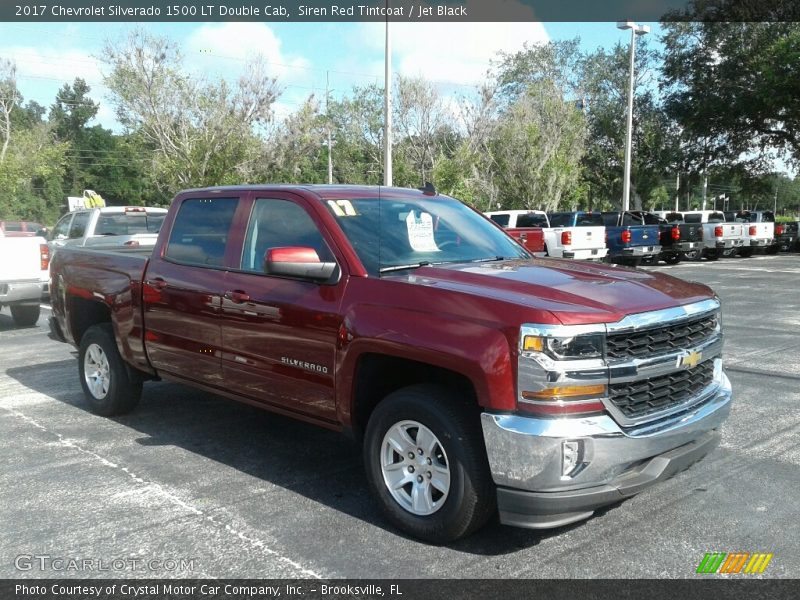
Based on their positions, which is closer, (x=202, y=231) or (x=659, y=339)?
(x=659, y=339)

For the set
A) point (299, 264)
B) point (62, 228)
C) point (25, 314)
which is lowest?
point (25, 314)

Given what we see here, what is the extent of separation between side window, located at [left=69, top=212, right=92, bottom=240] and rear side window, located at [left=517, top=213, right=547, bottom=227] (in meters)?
12.4

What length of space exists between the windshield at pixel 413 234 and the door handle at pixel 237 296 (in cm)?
81

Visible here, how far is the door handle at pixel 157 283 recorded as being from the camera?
5584mm

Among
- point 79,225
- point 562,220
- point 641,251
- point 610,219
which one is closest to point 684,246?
point 610,219

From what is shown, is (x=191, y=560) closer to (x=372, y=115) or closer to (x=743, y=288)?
(x=743, y=288)

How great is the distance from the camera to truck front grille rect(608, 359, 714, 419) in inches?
142

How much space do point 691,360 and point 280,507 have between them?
2474mm

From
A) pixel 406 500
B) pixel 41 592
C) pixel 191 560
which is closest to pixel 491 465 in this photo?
pixel 406 500

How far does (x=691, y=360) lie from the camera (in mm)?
3932

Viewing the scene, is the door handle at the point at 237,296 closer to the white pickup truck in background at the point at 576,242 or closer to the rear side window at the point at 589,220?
the white pickup truck in background at the point at 576,242

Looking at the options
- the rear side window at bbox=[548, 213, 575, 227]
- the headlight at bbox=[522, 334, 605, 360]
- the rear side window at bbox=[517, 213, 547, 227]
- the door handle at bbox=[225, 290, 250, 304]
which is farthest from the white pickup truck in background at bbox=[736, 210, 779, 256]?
the headlight at bbox=[522, 334, 605, 360]

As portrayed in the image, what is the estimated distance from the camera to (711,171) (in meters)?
39.0

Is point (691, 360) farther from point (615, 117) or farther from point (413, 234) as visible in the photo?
point (615, 117)
